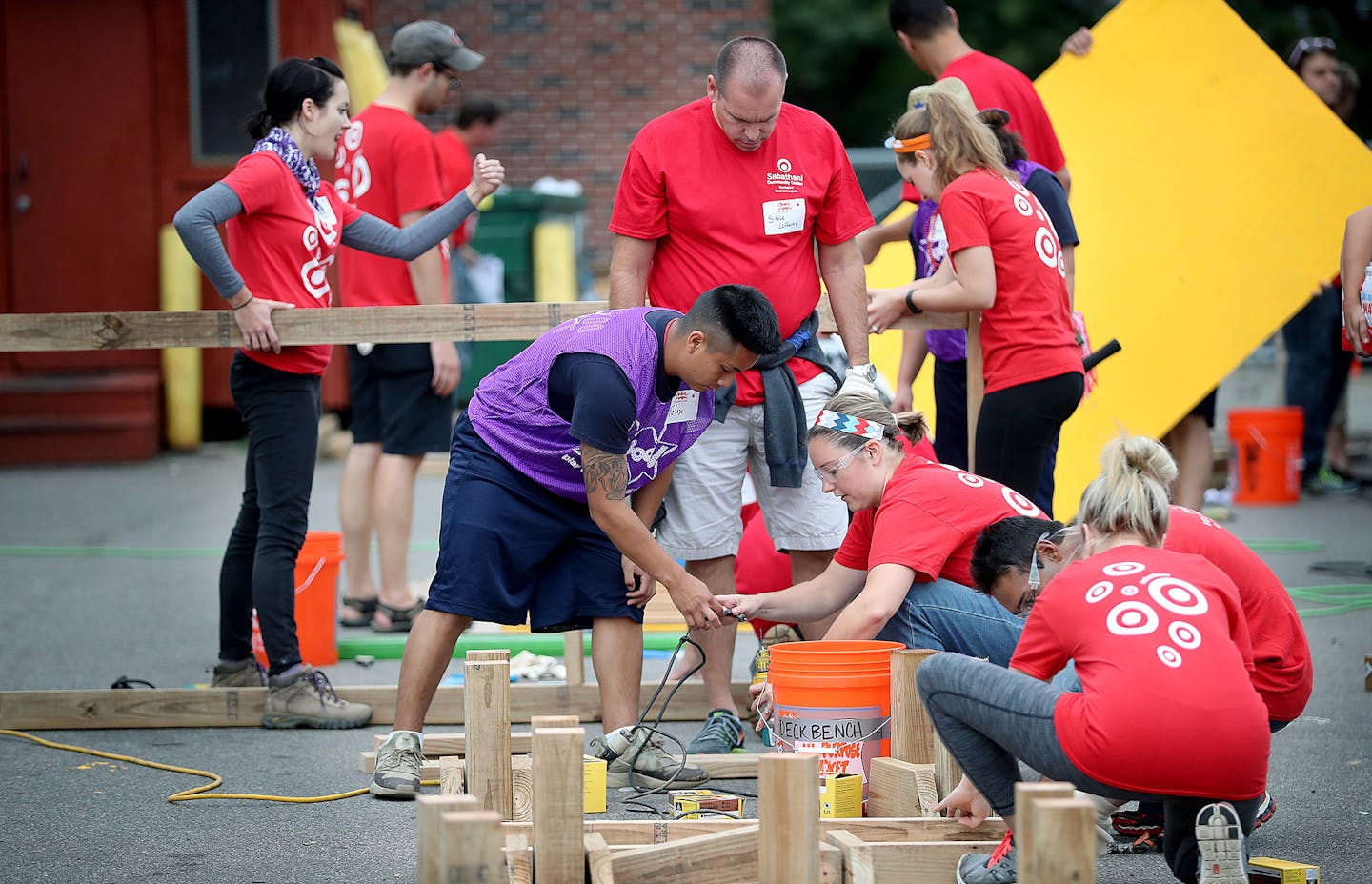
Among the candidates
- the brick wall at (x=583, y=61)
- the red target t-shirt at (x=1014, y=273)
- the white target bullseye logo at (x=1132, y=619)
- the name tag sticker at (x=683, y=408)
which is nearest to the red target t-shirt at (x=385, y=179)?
the red target t-shirt at (x=1014, y=273)

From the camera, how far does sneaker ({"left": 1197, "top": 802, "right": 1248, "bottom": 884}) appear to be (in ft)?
9.91

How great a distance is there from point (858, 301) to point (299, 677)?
84.8 inches

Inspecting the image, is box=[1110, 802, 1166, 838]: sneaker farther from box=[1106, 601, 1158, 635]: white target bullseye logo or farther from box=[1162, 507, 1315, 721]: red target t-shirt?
box=[1106, 601, 1158, 635]: white target bullseye logo

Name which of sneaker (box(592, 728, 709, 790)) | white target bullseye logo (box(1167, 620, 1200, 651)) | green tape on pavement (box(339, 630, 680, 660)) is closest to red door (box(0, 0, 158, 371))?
green tape on pavement (box(339, 630, 680, 660))

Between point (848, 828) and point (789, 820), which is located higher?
point (789, 820)

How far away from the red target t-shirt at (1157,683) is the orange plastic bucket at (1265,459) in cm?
640

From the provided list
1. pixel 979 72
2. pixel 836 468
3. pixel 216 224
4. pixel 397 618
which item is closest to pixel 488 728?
pixel 836 468

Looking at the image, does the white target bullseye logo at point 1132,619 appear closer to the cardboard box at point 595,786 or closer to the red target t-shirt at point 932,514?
the red target t-shirt at point 932,514

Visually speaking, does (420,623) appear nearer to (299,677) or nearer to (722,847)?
(299,677)

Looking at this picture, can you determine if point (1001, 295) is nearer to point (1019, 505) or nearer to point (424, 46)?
point (1019, 505)

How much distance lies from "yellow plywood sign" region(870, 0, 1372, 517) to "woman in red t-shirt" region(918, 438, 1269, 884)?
4.03 meters

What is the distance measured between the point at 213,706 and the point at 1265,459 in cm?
664

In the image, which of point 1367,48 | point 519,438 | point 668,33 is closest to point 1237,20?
point 519,438

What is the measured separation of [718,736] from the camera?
15.0 ft
